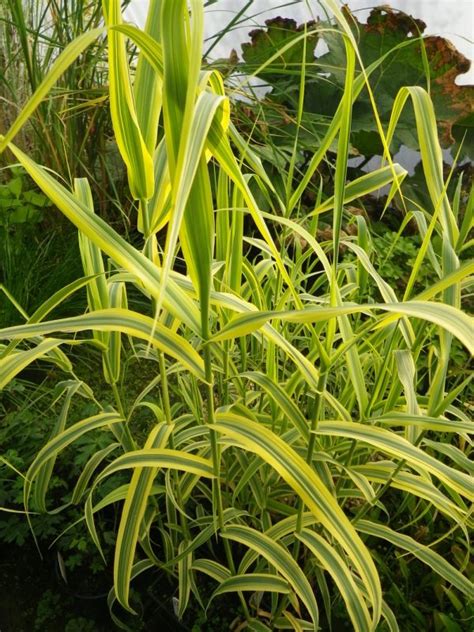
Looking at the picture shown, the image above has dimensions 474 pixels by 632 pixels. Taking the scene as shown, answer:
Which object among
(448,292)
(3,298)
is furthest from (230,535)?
(3,298)

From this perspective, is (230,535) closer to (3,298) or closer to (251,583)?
(251,583)

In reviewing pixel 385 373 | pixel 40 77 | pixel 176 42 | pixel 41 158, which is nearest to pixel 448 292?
pixel 385 373

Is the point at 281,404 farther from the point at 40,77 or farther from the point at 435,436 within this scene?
the point at 40,77

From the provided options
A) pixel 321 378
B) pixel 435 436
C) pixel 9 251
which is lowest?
pixel 435 436

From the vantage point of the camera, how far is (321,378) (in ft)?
1.82

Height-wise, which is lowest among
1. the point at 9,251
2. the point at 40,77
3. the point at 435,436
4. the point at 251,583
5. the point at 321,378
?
the point at 435,436

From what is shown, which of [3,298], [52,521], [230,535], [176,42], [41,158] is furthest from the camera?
[41,158]

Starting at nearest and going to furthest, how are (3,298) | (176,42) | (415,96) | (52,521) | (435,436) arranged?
(176,42)
(415,96)
(52,521)
(435,436)
(3,298)

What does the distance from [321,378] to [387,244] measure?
1160 mm

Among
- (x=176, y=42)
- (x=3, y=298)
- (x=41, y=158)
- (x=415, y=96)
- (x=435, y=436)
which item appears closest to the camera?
(x=176, y=42)

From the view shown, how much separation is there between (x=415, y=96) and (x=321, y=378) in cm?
28

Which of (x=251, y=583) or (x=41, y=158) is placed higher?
(x=41, y=158)

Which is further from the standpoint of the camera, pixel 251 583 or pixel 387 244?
pixel 387 244

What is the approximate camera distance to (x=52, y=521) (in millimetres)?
921
